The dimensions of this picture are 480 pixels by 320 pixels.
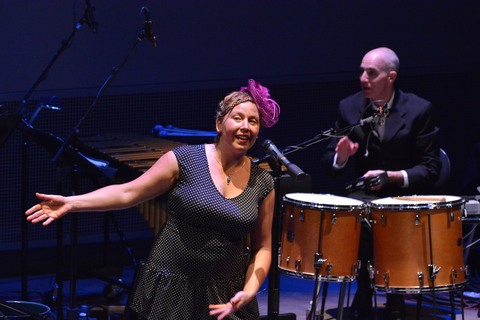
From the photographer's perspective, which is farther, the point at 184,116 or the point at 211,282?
the point at 184,116

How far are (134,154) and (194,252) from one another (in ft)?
7.86

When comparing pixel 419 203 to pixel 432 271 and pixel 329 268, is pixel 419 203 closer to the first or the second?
pixel 432 271

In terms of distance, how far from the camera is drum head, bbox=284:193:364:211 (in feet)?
14.5

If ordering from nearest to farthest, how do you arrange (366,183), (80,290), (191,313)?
(191,313) → (366,183) → (80,290)

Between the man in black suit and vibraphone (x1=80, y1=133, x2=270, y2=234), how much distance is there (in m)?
0.70

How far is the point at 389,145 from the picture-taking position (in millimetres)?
5340

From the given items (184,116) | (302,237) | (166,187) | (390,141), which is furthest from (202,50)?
(166,187)

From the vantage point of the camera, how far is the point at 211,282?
3.26 metres

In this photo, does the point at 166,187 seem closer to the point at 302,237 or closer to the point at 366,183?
the point at 302,237

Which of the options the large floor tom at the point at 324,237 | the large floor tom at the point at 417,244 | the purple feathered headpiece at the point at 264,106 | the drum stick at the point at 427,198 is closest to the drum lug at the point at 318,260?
the large floor tom at the point at 324,237

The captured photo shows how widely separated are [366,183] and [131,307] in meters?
2.09

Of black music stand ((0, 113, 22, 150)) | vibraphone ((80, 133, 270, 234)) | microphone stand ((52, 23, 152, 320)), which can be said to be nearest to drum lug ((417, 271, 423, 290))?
vibraphone ((80, 133, 270, 234))

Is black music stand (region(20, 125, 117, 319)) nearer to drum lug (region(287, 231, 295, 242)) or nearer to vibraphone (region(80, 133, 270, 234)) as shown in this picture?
vibraphone (region(80, 133, 270, 234))

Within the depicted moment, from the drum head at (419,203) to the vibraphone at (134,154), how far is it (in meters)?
0.91
